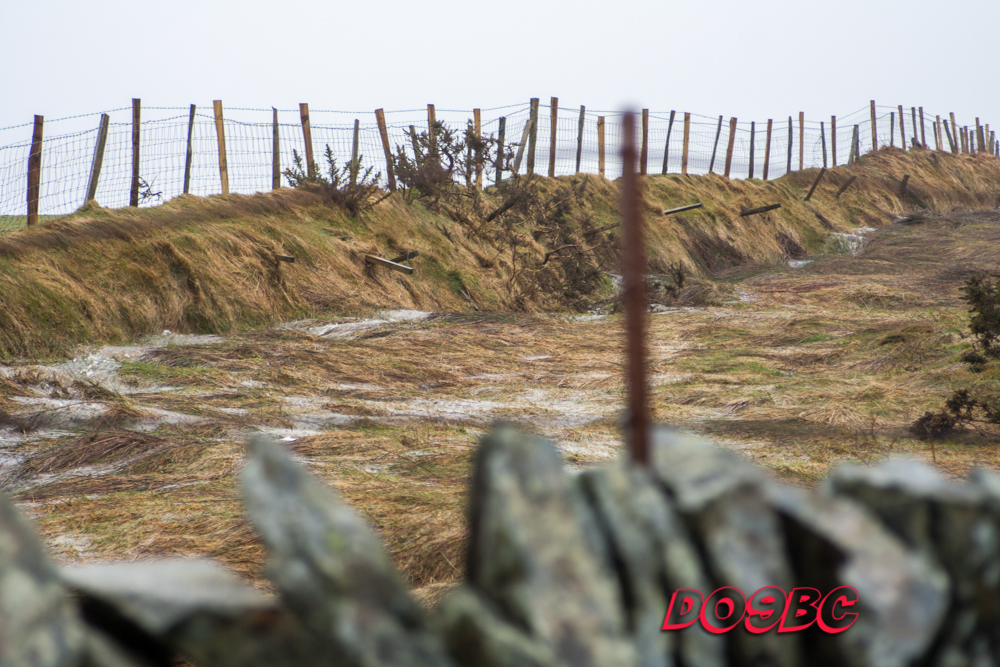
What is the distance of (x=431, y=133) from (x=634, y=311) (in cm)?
1383

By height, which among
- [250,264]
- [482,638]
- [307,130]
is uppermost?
[307,130]

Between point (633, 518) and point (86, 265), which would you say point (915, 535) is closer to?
point (633, 518)

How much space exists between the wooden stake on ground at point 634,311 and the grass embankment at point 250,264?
7214 millimetres

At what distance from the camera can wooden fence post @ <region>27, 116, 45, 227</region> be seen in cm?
925

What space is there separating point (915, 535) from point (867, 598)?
0.44ft

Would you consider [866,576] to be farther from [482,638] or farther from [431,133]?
[431,133]

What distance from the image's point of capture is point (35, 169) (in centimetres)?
939

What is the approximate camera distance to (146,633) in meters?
1.10

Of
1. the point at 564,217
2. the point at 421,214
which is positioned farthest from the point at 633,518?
the point at 564,217

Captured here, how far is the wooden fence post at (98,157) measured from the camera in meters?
10.2

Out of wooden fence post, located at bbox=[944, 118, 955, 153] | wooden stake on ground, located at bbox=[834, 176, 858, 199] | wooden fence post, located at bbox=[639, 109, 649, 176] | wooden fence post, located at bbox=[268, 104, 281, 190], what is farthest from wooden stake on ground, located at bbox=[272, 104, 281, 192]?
wooden fence post, located at bbox=[944, 118, 955, 153]

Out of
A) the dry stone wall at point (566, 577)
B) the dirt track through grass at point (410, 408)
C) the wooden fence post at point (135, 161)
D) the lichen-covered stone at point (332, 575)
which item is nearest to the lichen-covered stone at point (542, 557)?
the dry stone wall at point (566, 577)

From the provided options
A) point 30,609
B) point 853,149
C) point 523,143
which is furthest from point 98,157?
point 853,149

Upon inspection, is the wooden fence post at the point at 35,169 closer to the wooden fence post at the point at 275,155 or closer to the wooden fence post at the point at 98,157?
the wooden fence post at the point at 98,157
